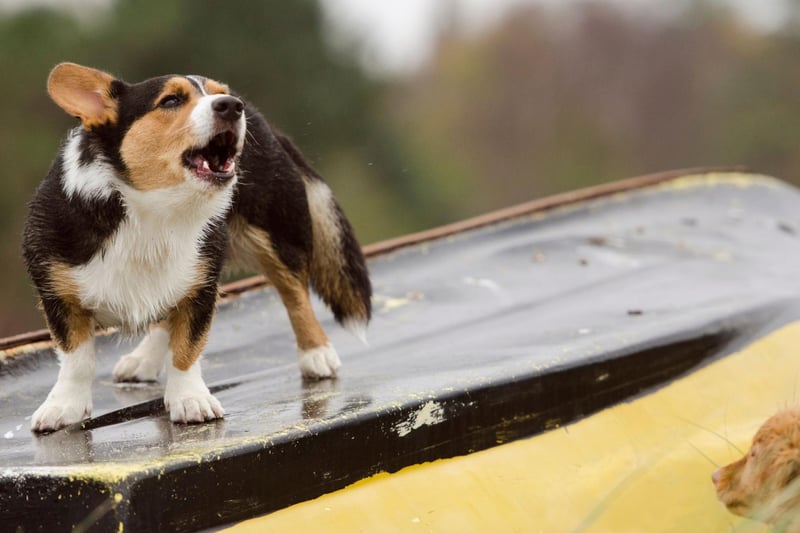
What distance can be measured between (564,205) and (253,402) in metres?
2.96

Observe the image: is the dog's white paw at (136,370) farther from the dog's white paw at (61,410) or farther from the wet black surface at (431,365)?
the dog's white paw at (61,410)

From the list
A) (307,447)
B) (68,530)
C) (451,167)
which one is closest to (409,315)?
(307,447)

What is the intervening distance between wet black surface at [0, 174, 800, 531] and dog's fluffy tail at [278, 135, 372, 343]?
0.53ft

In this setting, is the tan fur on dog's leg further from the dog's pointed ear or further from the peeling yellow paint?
the dog's pointed ear

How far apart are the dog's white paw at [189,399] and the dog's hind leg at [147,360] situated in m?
0.50

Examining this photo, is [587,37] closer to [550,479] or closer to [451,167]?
[451,167]

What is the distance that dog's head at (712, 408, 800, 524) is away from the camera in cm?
278

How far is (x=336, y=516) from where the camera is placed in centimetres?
283

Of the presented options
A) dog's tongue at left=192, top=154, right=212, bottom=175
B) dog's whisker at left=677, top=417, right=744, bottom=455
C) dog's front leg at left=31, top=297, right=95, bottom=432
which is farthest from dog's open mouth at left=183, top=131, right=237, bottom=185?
dog's whisker at left=677, top=417, right=744, bottom=455

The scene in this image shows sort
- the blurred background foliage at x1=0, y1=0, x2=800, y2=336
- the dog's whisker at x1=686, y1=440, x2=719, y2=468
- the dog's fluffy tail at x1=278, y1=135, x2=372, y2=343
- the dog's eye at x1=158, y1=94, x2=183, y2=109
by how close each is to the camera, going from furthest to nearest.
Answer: the blurred background foliage at x1=0, y1=0, x2=800, y2=336 → the dog's fluffy tail at x1=278, y1=135, x2=372, y2=343 → the dog's whisker at x1=686, y1=440, x2=719, y2=468 → the dog's eye at x1=158, y1=94, x2=183, y2=109

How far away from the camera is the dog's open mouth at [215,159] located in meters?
2.93

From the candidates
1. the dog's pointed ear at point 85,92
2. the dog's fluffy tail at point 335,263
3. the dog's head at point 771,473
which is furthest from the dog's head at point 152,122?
the dog's head at point 771,473

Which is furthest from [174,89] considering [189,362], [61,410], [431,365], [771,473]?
[771,473]

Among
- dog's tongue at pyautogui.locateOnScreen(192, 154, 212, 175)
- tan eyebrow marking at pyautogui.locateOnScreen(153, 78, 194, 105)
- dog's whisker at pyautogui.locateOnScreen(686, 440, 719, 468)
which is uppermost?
tan eyebrow marking at pyautogui.locateOnScreen(153, 78, 194, 105)
